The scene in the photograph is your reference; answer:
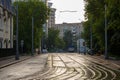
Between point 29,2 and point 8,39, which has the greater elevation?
point 29,2

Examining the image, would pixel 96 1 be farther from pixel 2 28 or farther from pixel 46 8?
pixel 46 8

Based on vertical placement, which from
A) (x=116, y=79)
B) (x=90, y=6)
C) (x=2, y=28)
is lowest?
(x=116, y=79)

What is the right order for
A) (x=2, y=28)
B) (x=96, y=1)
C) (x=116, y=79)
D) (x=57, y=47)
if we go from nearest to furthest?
(x=116, y=79), (x=2, y=28), (x=96, y=1), (x=57, y=47)

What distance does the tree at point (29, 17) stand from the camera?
85.9 meters

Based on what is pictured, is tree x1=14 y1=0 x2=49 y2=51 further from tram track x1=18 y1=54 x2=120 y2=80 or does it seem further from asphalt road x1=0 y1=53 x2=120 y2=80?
tram track x1=18 y1=54 x2=120 y2=80

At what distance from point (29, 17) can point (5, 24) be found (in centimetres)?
2707

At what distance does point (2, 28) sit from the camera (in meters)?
56.0

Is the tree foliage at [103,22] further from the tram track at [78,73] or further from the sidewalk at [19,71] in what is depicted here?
the sidewalk at [19,71]

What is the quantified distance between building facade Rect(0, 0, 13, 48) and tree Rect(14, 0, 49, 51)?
67.9 ft

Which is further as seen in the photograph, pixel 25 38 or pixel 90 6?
pixel 25 38

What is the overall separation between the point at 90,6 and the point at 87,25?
24959 millimetres

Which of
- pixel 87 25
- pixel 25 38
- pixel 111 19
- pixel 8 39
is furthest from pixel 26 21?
pixel 111 19

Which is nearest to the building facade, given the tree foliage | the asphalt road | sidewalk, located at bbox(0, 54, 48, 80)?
the tree foliage

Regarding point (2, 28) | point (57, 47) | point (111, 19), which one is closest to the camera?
point (111, 19)
